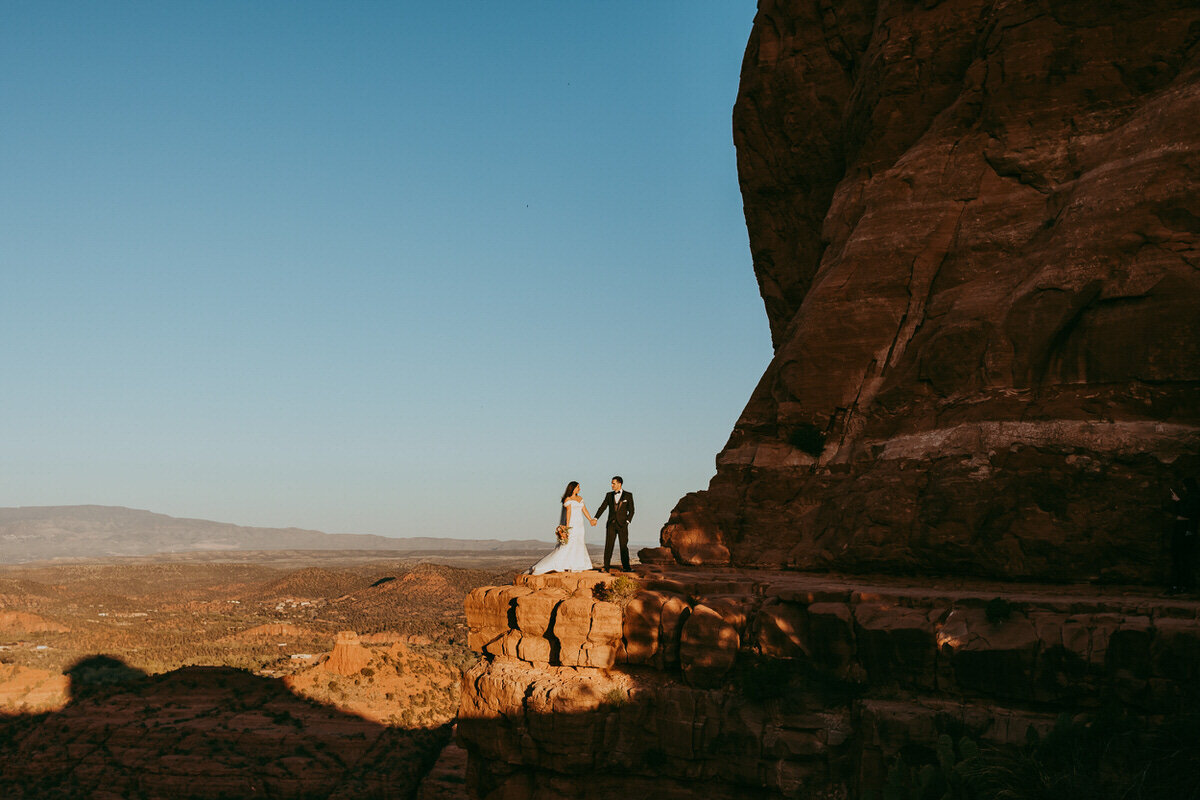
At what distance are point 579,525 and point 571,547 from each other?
490mm

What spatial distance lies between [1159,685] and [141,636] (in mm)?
74488

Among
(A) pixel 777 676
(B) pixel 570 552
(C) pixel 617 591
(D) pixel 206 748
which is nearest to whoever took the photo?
(A) pixel 777 676

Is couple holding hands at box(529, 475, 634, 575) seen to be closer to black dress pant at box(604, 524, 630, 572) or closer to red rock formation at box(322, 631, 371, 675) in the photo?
black dress pant at box(604, 524, 630, 572)

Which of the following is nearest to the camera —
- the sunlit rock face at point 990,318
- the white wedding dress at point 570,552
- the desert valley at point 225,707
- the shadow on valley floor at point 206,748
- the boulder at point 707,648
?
the sunlit rock face at point 990,318

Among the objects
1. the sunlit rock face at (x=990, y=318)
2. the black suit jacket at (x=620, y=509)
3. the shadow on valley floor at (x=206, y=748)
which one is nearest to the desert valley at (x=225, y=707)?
the shadow on valley floor at (x=206, y=748)

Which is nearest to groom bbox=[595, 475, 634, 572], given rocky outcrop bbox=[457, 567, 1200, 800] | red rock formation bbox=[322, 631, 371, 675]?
rocky outcrop bbox=[457, 567, 1200, 800]

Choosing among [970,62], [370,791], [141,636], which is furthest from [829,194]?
[141,636]

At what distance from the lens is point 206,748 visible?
40188 millimetres

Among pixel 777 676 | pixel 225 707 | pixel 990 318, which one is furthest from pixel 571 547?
pixel 225 707

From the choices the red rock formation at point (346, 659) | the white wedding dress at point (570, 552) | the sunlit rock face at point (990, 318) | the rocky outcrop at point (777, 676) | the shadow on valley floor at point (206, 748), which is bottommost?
the shadow on valley floor at point (206, 748)

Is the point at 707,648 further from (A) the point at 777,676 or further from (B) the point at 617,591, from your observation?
(B) the point at 617,591

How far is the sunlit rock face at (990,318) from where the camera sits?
53.0 feet

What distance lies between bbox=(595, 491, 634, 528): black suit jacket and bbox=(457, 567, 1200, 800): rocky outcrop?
1317 mm

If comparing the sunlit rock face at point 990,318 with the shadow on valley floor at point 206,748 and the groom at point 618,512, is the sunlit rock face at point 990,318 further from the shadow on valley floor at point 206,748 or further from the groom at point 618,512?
the shadow on valley floor at point 206,748
